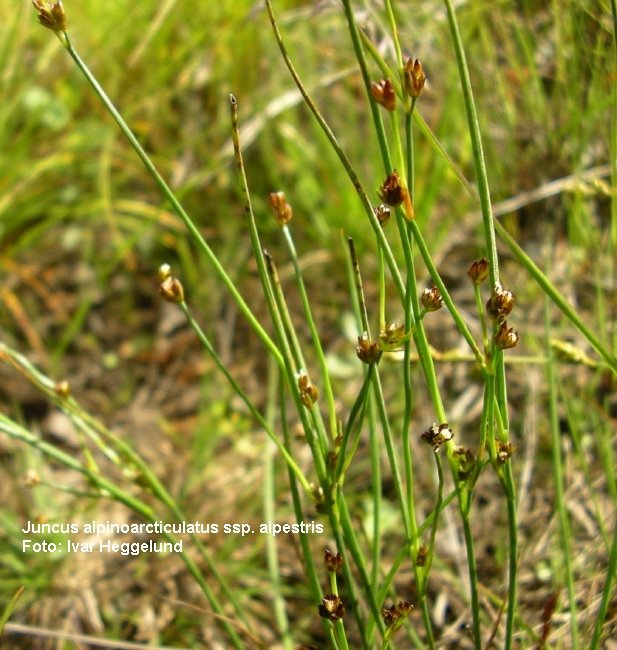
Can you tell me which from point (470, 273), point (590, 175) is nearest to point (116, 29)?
point (590, 175)

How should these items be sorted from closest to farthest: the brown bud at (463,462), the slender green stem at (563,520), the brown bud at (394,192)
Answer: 1. the brown bud at (394,192)
2. the brown bud at (463,462)
3. the slender green stem at (563,520)

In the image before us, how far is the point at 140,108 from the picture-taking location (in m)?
1.96

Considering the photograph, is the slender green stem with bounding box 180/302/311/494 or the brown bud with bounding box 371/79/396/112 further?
the slender green stem with bounding box 180/302/311/494

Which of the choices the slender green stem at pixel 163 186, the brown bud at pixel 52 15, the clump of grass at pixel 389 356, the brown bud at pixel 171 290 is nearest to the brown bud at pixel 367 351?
the clump of grass at pixel 389 356

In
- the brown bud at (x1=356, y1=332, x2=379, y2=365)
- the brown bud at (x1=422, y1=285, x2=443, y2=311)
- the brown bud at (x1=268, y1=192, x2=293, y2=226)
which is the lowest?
the brown bud at (x1=356, y1=332, x2=379, y2=365)

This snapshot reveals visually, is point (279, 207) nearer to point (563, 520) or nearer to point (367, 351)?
point (367, 351)

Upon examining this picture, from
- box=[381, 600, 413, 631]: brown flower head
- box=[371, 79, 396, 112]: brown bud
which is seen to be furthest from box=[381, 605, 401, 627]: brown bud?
box=[371, 79, 396, 112]: brown bud

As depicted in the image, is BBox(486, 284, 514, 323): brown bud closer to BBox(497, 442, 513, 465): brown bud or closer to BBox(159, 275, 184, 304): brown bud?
BBox(497, 442, 513, 465): brown bud

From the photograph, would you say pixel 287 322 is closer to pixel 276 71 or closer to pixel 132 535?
pixel 132 535

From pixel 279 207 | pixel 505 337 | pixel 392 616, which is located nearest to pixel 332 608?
pixel 392 616

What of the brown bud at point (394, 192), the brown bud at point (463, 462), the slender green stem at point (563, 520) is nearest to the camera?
the brown bud at point (394, 192)

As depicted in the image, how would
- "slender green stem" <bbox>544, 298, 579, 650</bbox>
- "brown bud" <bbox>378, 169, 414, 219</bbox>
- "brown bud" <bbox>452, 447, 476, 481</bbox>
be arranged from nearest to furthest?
"brown bud" <bbox>378, 169, 414, 219</bbox> < "brown bud" <bbox>452, 447, 476, 481</bbox> < "slender green stem" <bbox>544, 298, 579, 650</bbox>

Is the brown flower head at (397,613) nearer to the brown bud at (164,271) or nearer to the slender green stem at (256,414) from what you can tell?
the slender green stem at (256,414)

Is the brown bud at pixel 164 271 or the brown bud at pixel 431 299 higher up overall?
the brown bud at pixel 164 271
